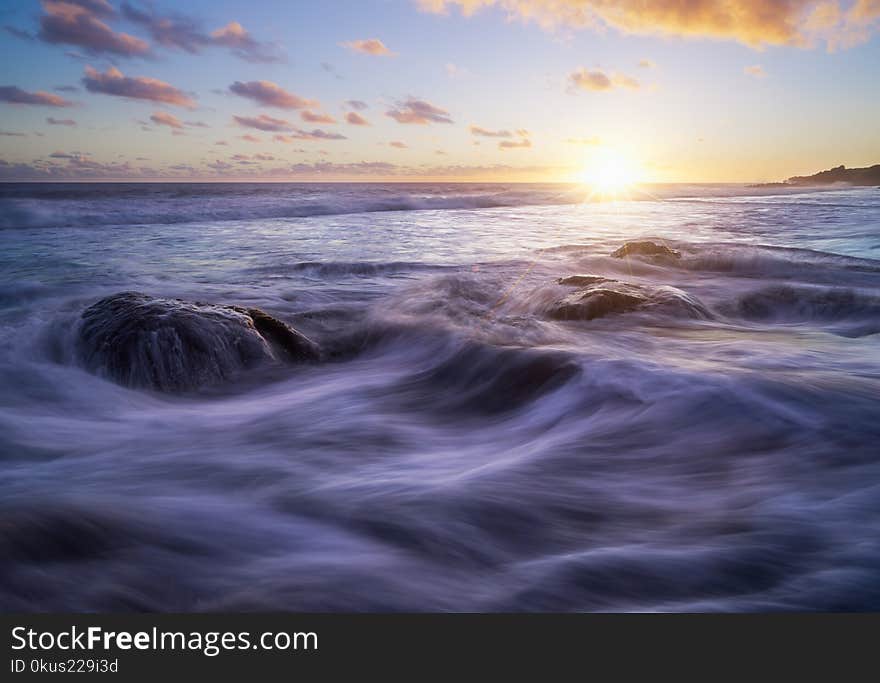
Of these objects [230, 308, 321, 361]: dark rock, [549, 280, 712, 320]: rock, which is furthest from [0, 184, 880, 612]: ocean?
[230, 308, 321, 361]: dark rock

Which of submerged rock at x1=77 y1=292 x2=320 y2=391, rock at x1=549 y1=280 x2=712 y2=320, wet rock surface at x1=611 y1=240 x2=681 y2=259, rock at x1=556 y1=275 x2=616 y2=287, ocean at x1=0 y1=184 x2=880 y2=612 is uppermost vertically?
wet rock surface at x1=611 y1=240 x2=681 y2=259

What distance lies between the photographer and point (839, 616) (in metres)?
1.86

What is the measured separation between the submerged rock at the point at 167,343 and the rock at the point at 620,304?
336 cm

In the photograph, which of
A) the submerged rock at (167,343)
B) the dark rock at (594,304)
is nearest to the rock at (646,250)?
the dark rock at (594,304)

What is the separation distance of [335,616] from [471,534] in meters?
0.89

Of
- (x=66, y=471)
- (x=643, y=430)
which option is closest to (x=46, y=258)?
(x=66, y=471)

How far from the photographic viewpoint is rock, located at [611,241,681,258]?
1151 cm

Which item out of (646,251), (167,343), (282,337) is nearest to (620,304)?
(282,337)

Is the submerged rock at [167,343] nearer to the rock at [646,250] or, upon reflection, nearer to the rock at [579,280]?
the rock at [579,280]

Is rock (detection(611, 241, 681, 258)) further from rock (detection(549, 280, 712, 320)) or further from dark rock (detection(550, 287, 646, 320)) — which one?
dark rock (detection(550, 287, 646, 320))

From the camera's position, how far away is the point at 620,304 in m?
6.86

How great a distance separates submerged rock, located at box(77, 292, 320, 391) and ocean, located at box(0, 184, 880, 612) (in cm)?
11

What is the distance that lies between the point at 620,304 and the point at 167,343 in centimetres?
490

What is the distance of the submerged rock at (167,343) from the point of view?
4.88m
